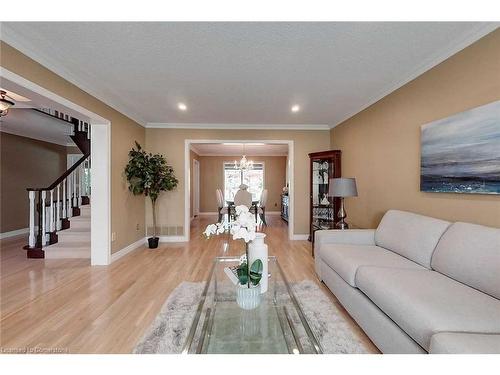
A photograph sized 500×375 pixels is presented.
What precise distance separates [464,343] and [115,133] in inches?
171

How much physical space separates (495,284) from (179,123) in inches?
189

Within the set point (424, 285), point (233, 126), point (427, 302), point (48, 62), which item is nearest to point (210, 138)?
point (233, 126)

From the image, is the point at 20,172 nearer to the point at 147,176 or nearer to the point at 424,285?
the point at 147,176

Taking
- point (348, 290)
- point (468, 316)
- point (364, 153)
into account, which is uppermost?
point (364, 153)

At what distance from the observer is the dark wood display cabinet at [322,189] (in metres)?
4.39

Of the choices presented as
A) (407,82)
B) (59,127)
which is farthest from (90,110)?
(407,82)

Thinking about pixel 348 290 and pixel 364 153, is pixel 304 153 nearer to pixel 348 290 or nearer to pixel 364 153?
pixel 364 153

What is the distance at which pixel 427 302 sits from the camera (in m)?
1.33

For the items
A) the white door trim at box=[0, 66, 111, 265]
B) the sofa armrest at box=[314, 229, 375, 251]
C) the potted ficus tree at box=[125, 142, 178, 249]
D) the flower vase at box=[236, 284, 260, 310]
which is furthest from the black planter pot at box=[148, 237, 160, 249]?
the flower vase at box=[236, 284, 260, 310]

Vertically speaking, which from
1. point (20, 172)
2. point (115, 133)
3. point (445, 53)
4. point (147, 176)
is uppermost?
point (445, 53)

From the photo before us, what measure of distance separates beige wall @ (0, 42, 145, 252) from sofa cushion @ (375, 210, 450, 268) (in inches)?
148

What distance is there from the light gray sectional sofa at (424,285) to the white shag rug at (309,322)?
12 centimetres

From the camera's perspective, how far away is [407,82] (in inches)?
106
